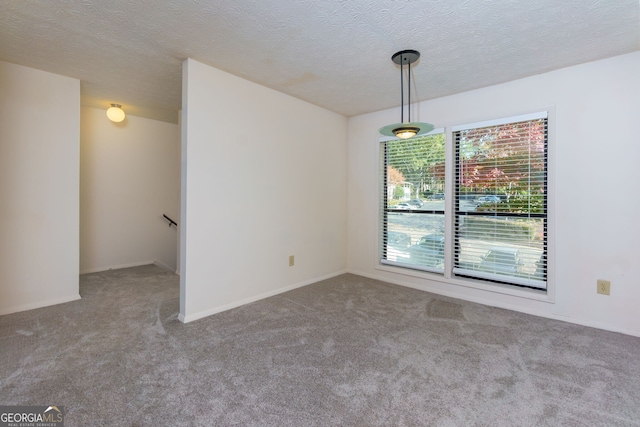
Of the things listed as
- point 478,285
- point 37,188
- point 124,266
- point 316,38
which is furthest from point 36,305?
point 478,285

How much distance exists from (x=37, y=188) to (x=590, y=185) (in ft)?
17.6

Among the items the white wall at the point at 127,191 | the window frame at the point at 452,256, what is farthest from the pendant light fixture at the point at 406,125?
the white wall at the point at 127,191

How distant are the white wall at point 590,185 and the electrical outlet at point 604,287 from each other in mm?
29

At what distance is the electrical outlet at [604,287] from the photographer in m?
2.59

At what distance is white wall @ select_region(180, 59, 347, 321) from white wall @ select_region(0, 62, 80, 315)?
1469mm

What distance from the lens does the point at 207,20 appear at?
6.76 ft

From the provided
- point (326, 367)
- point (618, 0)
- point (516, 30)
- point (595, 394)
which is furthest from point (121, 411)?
point (618, 0)

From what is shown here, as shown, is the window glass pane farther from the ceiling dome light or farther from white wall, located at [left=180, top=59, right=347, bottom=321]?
the ceiling dome light

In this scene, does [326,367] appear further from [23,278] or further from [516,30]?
[23,278]

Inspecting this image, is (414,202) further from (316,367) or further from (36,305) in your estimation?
(36,305)

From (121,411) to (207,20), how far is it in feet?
8.19

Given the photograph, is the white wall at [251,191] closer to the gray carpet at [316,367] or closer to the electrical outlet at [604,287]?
the gray carpet at [316,367]

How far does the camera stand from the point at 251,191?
3250mm

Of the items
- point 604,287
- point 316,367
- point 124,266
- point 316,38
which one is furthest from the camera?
point 124,266
